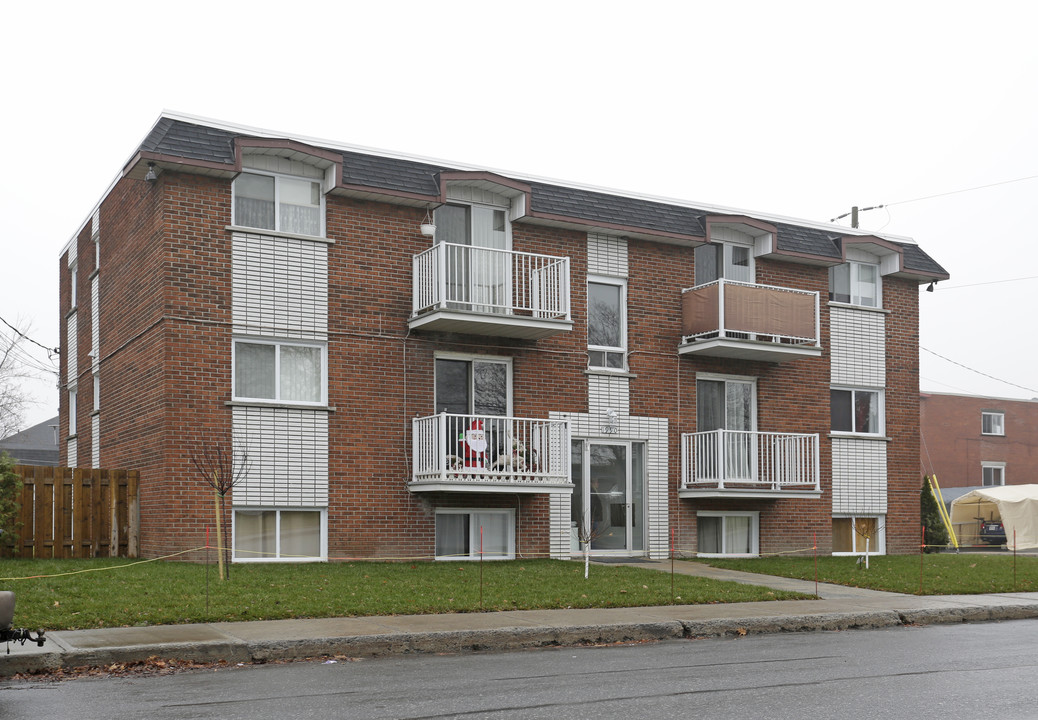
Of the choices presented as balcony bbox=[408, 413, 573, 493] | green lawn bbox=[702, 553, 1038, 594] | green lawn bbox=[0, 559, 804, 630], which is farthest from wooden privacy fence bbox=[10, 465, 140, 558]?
green lawn bbox=[702, 553, 1038, 594]

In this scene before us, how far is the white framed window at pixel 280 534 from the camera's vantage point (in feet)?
59.9

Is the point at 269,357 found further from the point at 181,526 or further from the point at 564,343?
the point at 564,343

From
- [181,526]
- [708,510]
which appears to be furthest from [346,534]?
[708,510]

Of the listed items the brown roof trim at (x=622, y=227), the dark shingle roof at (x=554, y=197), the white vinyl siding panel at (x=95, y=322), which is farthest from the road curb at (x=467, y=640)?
the white vinyl siding panel at (x=95, y=322)

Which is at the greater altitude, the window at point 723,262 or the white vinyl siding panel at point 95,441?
the window at point 723,262

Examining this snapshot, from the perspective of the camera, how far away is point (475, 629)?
36.5 ft

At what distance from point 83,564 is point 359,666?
324 inches

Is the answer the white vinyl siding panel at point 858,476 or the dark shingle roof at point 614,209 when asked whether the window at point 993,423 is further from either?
the dark shingle roof at point 614,209

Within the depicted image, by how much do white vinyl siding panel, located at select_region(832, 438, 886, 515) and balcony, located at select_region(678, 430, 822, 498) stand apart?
1471mm

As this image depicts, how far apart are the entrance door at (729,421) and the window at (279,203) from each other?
8.48 meters

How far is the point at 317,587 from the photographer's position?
1408cm

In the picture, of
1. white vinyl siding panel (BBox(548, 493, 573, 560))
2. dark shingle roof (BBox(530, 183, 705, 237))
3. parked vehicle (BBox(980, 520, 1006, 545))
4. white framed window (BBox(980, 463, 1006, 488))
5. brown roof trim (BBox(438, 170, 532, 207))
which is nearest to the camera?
brown roof trim (BBox(438, 170, 532, 207))

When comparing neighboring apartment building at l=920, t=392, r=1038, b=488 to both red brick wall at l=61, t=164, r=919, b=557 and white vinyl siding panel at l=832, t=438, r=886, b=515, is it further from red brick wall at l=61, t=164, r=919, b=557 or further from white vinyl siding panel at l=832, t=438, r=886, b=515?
red brick wall at l=61, t=164, r=919, b=557

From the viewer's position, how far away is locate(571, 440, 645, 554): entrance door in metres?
21.3
